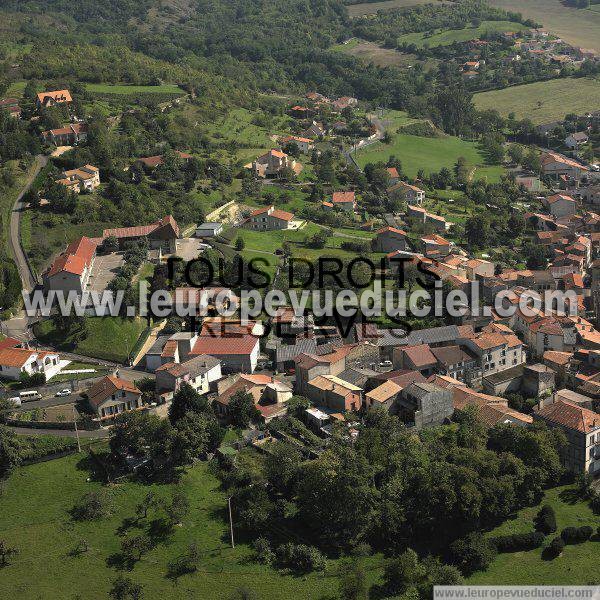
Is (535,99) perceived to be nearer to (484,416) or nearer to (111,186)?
(111,186)

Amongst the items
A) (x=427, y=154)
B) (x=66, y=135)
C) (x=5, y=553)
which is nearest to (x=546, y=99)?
(x=427, y=154)

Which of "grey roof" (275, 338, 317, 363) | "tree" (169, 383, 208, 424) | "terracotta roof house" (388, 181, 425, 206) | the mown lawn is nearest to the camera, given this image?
the mown lawn

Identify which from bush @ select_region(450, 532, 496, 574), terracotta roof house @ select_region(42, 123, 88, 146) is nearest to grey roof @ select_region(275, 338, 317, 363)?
bush @ select_region(450, 532, 496, 574)

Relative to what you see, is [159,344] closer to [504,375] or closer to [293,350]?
[293,350]

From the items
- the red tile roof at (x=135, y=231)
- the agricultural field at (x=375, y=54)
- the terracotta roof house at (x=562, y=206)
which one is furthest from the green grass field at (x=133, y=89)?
the agricultural field at (x=375, y=54)

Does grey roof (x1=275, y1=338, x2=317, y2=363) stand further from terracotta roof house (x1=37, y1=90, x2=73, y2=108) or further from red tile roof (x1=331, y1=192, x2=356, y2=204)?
terracotta roof house (x1=37, y1=90, x2=73, y2=108)

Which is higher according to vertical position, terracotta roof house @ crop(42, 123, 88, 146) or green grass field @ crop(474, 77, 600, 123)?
terracotta roof house @ crop(42, 123, 88, 146)

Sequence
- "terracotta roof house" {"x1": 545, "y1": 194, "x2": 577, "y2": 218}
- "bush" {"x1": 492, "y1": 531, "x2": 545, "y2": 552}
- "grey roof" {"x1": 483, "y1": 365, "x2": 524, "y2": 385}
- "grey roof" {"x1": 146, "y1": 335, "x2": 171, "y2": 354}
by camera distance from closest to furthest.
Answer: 1. "bush" {"x1": 492, "y1": 531, "x2": 545, "y2": 552}
2. "grey roof" {"x1": 146, "y1": 335, "x2": 171, "y2": 354}
3. "grey roof" {"x1": 483, "y1": 365, "x2": 524, "y2": 385}
4. "terracotta roof house" {"x1": 545, "y1": 194, "x2": 577, "y2": 218}

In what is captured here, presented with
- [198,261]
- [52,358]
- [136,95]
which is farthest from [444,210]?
[52,358]

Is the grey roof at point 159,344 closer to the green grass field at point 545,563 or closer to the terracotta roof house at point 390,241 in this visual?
the green grass field at point 545,563
